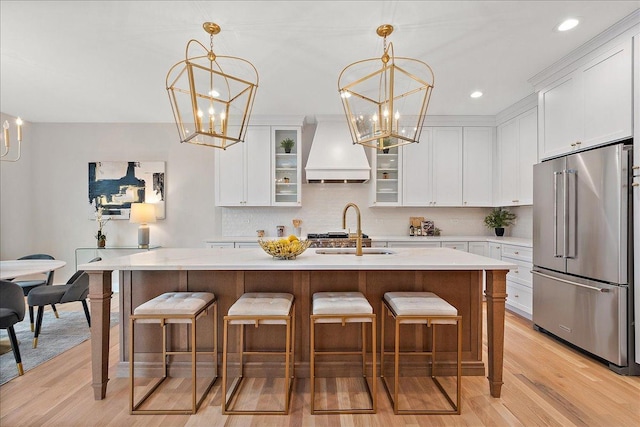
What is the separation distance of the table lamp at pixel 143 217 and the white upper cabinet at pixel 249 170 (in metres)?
1.08

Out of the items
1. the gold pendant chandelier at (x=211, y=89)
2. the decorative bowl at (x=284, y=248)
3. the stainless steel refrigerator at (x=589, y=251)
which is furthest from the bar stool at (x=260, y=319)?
the stainless steel refrigerator at (x=589, y=251)

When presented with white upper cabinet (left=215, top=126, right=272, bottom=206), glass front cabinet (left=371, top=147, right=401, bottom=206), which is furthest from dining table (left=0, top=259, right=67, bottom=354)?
glass front cabinet (left=371, top=147, right=401, bottom=206)

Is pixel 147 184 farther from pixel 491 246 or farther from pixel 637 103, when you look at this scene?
pixel 637 103

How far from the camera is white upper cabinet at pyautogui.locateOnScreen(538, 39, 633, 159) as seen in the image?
8.60 ft

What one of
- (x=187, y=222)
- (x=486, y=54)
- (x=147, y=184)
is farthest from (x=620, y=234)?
(x=147, y=184)

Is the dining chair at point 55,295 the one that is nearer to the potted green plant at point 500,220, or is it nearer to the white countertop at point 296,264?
the white countertop at point 296,264

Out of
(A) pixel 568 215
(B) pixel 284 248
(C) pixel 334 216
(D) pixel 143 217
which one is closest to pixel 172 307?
(B) pixel 284 248

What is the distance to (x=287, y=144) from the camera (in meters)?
5.01

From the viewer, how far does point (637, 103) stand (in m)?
2.52

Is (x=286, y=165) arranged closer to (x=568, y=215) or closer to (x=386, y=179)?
(x=386, y=179)

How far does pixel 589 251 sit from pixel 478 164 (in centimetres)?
251

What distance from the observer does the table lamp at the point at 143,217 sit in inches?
194

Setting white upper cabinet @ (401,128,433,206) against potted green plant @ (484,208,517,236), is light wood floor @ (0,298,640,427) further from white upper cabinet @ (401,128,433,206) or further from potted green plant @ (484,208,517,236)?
white upper cabinet @ (401,128,433,206)

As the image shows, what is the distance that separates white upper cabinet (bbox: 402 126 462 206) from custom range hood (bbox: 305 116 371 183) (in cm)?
72
